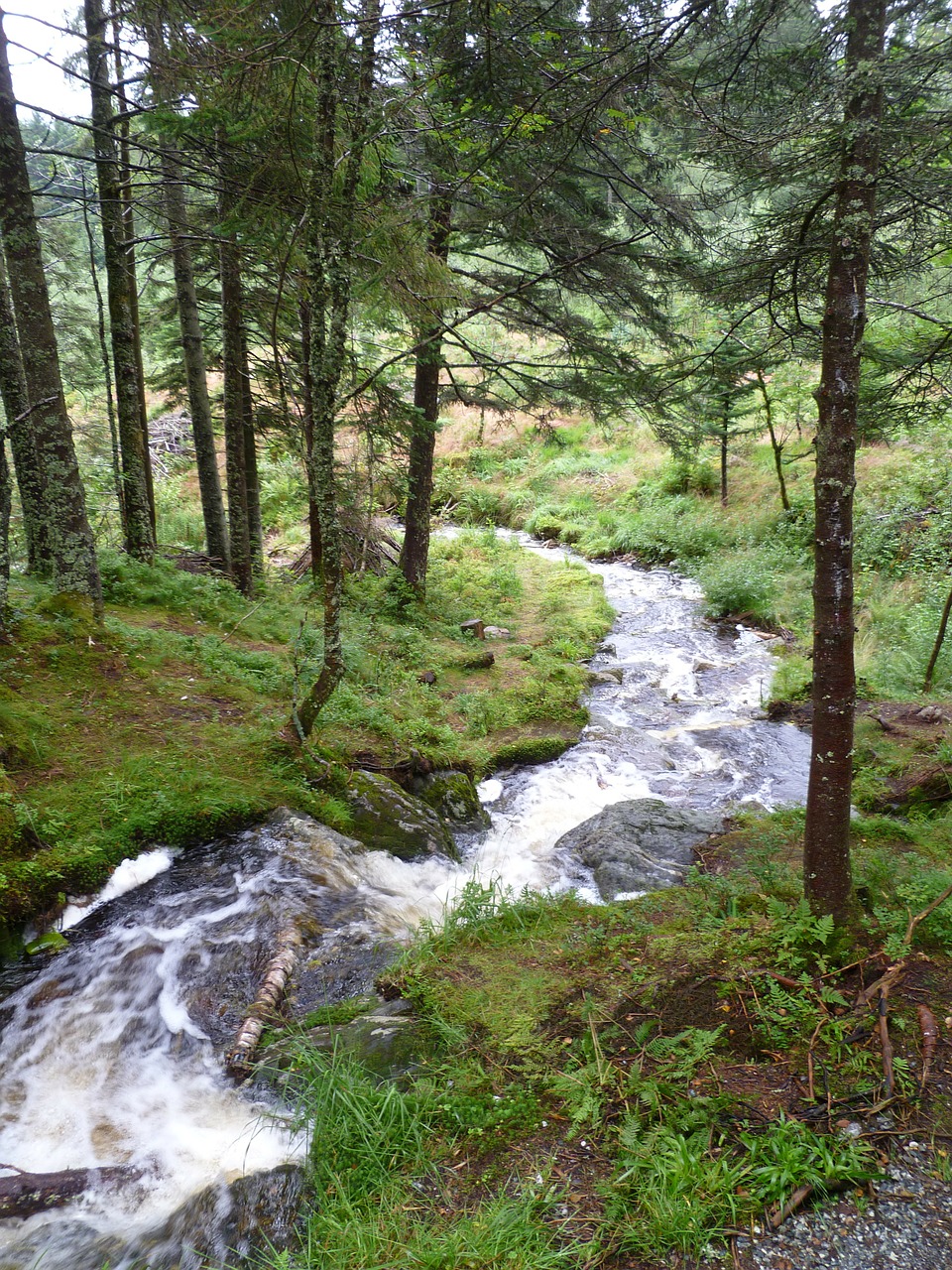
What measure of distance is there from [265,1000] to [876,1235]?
3332 millimetres

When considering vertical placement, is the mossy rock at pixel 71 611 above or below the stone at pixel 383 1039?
above

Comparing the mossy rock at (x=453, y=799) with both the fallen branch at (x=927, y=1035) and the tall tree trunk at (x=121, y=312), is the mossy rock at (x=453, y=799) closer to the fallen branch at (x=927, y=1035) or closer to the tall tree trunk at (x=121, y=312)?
the fallen branch at (x=927, y=1035)

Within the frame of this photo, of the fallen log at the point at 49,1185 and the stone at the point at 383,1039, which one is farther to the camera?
the stone at the point at 383,1039

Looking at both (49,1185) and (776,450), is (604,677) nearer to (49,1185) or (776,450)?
(49,1185)

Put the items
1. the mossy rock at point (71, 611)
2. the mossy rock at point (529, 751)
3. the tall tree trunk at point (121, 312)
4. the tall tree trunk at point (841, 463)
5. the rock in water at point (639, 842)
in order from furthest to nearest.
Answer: the mossy rock at point (529, 751), the tall tree trunk at point (121, 312), the mossy rock at point (71, 611), the rock in water at point (639, 842), the tall tree trunk at point (841, 463)

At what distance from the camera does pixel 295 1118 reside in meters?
3.46

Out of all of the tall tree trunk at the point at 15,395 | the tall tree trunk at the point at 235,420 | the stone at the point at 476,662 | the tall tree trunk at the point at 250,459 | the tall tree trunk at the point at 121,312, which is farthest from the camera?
the stone at the point at 476,662

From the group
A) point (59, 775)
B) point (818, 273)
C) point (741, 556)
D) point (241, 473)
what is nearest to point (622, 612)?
point (741, 556)

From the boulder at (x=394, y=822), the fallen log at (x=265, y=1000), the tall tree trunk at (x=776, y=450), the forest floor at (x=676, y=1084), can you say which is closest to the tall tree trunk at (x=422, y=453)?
the boulder at (x=394, y=822)

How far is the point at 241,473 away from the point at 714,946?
9.21m

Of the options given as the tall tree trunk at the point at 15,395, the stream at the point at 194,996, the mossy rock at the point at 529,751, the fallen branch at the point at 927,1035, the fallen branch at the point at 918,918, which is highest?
the tall tree trunk at the point at 15,395

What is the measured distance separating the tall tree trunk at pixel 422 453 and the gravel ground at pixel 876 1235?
9001 millimetres

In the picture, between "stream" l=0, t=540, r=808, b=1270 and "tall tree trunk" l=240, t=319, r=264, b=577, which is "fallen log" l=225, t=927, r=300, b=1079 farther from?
"tall tree trunk" l=240, t=319, r=264, b=577

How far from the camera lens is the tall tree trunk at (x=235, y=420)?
9.28m
